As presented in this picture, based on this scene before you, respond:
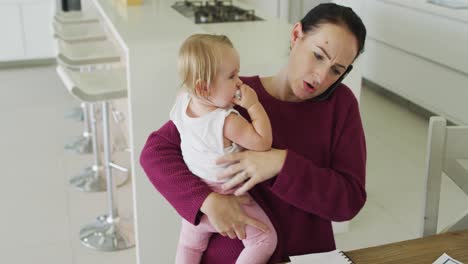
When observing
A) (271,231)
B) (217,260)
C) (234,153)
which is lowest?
(217,260)

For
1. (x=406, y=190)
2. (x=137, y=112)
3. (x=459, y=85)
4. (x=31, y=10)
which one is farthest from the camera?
(x=31, y=10)

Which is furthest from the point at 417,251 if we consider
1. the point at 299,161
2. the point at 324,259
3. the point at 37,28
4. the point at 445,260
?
the point at 37,28

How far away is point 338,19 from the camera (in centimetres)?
121

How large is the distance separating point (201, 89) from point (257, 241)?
1.21 ft

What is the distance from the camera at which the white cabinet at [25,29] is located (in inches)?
216

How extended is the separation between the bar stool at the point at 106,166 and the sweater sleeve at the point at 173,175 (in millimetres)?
1243

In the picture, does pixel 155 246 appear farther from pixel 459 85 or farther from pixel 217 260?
pixel 459 85

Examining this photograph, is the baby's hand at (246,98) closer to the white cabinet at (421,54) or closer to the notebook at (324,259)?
the notebook at (324,259)

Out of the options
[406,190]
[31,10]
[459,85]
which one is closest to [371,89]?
[459,85]

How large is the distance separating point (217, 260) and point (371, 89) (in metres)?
4.12

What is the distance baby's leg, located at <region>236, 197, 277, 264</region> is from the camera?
1263mm

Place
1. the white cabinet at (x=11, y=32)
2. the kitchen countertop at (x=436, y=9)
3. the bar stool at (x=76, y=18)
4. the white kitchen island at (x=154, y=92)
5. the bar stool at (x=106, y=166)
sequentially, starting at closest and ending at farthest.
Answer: the white kitchen island at (x=154, y=92) < the bar stool at (x=106, y=166) < the bar stool at (x=76, y=18) < the kitchen countertop at (x=436, y=9) < the white cabinet at (x=11, y=32)

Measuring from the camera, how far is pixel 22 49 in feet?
18.5

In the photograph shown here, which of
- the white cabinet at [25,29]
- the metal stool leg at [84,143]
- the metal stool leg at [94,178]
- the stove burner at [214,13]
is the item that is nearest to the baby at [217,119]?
the stove burner at [214,13]
